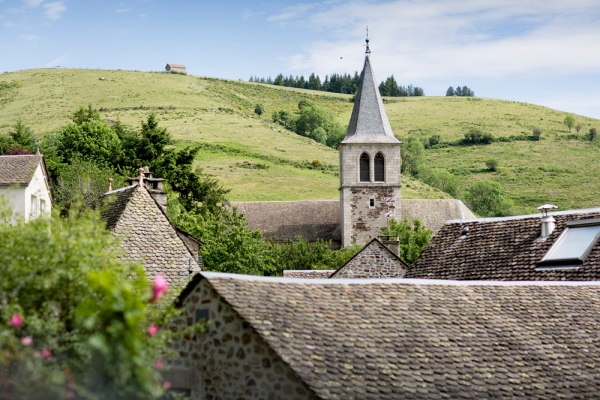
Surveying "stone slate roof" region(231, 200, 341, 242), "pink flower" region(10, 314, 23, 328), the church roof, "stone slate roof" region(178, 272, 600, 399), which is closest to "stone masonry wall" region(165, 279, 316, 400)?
"stone slate roof" region(178, 272, 600, 399)

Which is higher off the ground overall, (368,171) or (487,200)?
(368,171)

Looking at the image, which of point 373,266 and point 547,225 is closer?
point 547,225

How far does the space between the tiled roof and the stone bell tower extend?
2877 centimetres

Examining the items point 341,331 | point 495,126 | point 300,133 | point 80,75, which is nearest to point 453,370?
point 341,331

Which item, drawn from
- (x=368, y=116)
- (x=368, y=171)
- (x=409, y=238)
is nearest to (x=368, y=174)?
(x=368, y=171)

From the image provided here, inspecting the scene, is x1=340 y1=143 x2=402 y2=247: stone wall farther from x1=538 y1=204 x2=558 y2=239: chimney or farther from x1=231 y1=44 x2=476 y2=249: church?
x1=538 y1=204 x2=558 y2=239: chimney

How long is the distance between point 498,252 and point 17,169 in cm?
1981

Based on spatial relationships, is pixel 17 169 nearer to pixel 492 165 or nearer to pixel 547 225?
pixel 547 225

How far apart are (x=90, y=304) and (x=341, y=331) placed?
437cm

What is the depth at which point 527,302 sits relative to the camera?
12.3 metres

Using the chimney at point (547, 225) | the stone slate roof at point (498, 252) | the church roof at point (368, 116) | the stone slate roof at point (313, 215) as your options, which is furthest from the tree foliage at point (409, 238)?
the chimney at point (547, 225)

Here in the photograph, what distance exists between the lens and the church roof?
5197cm

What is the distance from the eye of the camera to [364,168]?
172 feet

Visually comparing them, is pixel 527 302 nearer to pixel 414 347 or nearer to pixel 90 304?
Result: pixel 414 347
